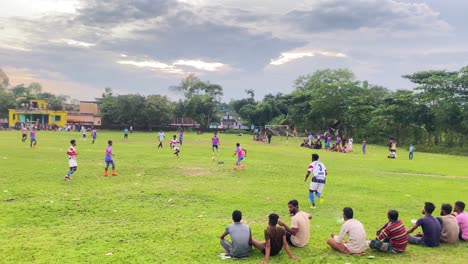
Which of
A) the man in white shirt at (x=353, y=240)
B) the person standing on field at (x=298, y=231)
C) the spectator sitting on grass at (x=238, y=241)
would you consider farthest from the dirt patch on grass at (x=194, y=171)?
the man in white shirt at (x=353, y=240)

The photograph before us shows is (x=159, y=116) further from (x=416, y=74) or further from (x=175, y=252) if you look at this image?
(x=175, y=252)

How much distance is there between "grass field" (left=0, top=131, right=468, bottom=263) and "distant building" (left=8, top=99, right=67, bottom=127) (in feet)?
271

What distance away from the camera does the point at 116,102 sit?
307ft

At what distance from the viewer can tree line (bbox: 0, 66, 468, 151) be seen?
51.3m

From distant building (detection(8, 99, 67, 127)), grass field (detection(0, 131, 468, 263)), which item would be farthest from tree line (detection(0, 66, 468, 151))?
grass field (detection(0, 131, 468, 263))

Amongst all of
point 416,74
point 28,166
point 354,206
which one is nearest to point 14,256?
point 354,206

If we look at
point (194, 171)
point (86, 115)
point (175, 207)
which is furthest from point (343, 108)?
point (86, 115)

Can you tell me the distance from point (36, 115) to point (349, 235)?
A: 105342 mm

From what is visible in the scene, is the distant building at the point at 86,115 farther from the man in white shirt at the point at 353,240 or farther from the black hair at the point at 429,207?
the black hair at the point at 429,207

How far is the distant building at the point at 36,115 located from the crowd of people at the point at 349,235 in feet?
328

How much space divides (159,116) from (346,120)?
145 ft

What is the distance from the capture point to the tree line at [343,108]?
51256mm

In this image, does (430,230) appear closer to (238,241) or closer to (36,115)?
(238,241)

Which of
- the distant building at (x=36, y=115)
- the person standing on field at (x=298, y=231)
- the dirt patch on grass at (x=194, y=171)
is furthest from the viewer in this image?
the distant building at (x=36, y=115)
